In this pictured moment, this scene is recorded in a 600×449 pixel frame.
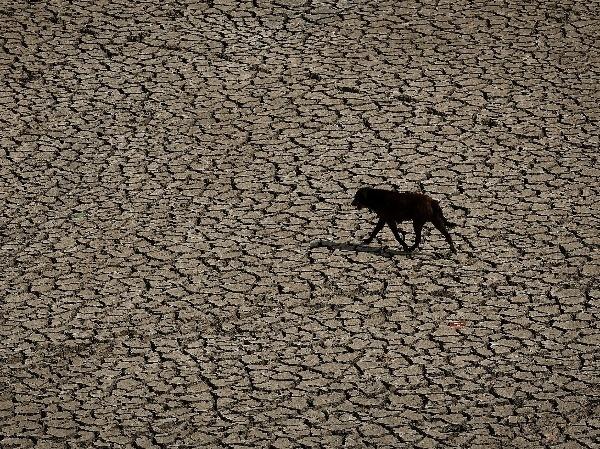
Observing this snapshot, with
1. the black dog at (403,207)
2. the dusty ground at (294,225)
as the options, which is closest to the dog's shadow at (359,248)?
the dusty ground at (294,225)

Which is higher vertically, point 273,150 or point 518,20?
point 518,20

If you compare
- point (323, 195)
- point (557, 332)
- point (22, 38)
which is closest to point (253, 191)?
point (323, 195)

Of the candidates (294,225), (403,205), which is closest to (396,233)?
(403,205)

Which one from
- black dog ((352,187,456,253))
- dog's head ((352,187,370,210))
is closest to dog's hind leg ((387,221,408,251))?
black dog ((352,187,456,253))

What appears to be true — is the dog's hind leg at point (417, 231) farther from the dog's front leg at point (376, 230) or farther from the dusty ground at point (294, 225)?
the dog's front leg at point (376, 230)

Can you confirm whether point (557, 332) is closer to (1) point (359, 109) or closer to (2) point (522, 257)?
(2) point (522, 257)

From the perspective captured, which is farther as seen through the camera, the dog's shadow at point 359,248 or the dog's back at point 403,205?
the dog's shadow at point 359,248

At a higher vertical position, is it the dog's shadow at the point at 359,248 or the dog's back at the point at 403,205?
the dog's back at the point at 403,205
